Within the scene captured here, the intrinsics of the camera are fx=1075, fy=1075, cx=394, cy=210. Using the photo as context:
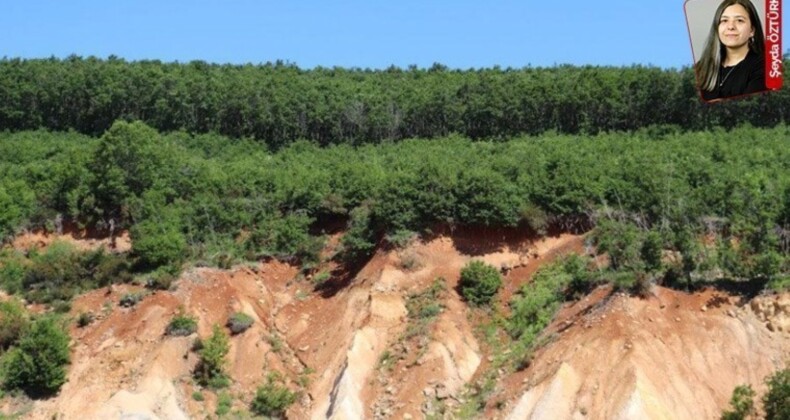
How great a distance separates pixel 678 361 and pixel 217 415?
56.5 ft

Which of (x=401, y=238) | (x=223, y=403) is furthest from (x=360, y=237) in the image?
(x=223, y=403)

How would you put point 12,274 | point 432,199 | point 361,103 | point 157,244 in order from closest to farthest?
point 432,199, point 157,244, point 12,274, point 361,103

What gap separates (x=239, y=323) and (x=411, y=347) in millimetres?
7516

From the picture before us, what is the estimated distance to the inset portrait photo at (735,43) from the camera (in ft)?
66.5

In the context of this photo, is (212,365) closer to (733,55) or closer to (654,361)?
(654,361)

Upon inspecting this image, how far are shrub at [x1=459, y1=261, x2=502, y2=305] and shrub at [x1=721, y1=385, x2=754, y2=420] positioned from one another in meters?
12.1

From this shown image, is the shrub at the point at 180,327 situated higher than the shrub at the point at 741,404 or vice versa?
the shrub at the point at 180,327

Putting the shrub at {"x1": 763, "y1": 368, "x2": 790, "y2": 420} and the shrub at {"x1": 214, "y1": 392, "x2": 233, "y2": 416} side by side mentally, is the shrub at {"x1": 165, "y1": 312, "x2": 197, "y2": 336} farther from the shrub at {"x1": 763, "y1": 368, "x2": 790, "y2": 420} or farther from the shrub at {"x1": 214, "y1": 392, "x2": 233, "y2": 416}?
the shrub at {"x1": 763, "y1": 368, "x2": 790, "y2": 420}

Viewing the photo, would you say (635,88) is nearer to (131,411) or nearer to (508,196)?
(508,196)

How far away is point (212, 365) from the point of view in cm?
4259

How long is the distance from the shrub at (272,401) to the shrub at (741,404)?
52.8ft

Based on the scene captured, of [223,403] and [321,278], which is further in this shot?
[321,278]

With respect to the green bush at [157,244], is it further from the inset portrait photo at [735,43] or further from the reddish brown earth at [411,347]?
the inset portrait photo at [735,43]

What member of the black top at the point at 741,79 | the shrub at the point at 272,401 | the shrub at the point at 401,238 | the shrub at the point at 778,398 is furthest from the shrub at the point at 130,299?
the black top at the point at 741,79
